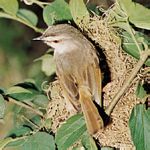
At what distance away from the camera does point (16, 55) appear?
4910mm

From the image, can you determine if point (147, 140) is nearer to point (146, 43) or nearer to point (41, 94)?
point (146, 43)

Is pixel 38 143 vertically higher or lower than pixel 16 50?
higher

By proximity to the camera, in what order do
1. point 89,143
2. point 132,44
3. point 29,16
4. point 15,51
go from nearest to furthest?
point 89,143 → point 132,44 → point 29,16 → point 15,51

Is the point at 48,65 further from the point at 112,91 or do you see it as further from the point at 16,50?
the point at 16,50

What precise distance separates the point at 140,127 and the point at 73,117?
0.75 ft

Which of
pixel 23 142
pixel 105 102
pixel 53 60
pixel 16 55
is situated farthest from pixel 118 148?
pixel 16 55

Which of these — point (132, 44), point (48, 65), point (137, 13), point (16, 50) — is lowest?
point (16, 50)

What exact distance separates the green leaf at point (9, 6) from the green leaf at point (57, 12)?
0.12m

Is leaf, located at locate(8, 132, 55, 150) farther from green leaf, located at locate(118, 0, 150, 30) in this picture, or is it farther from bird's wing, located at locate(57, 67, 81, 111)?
green leaf, located at locate(118, 0, 150, 30)

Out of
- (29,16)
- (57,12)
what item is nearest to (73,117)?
(57,12)

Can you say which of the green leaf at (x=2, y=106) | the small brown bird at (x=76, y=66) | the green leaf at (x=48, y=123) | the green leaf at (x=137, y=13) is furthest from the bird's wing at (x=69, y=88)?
the green leaf at (x=137, y=13)

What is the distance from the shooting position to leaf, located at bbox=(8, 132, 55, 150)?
1.82m

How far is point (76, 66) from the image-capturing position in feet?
7.03

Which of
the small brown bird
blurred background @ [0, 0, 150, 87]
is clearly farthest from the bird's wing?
blurred background @ [0, 0, 150, 87]
